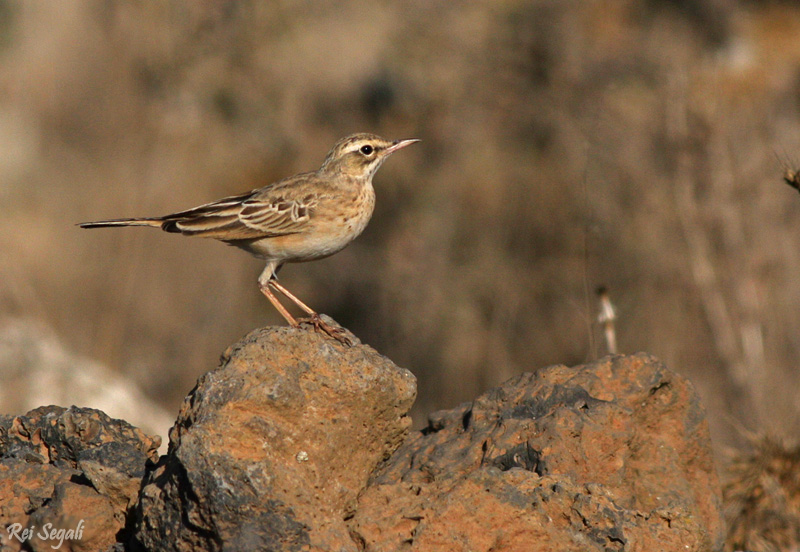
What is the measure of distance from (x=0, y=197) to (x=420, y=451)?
14522 millimetres

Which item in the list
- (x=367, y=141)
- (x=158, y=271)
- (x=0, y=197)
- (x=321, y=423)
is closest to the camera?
(x=321, y=423)

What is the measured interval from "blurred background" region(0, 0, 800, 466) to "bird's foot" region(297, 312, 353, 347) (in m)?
4.02

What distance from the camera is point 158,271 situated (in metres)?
15.0

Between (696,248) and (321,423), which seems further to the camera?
(696,248)

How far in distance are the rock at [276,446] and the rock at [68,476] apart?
258 millimetres

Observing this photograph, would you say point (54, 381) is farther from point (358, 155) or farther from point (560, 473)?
point (560, 473)

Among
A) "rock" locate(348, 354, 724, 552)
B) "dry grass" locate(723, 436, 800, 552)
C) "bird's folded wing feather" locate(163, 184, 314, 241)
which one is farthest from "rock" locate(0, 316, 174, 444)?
"dry grass" locate(723, 436, 800, 552)

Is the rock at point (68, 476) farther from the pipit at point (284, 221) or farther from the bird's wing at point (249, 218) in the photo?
the bird's wing at point (249, 218)

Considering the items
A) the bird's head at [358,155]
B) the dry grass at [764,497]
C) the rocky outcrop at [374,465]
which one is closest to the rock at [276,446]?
the rocky outcrop at [374,465]

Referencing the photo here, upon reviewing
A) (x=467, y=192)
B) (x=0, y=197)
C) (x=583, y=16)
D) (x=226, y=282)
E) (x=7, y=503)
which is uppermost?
(x=583, y=16)

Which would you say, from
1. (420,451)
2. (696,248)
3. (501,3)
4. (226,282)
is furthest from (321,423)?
(501,3)

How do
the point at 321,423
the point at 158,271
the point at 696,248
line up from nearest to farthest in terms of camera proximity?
the point at 321,423
the point at 696,248
the point at 158,271

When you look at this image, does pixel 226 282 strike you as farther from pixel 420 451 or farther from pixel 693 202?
pixel 420 451

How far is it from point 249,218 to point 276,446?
276 centimetres
